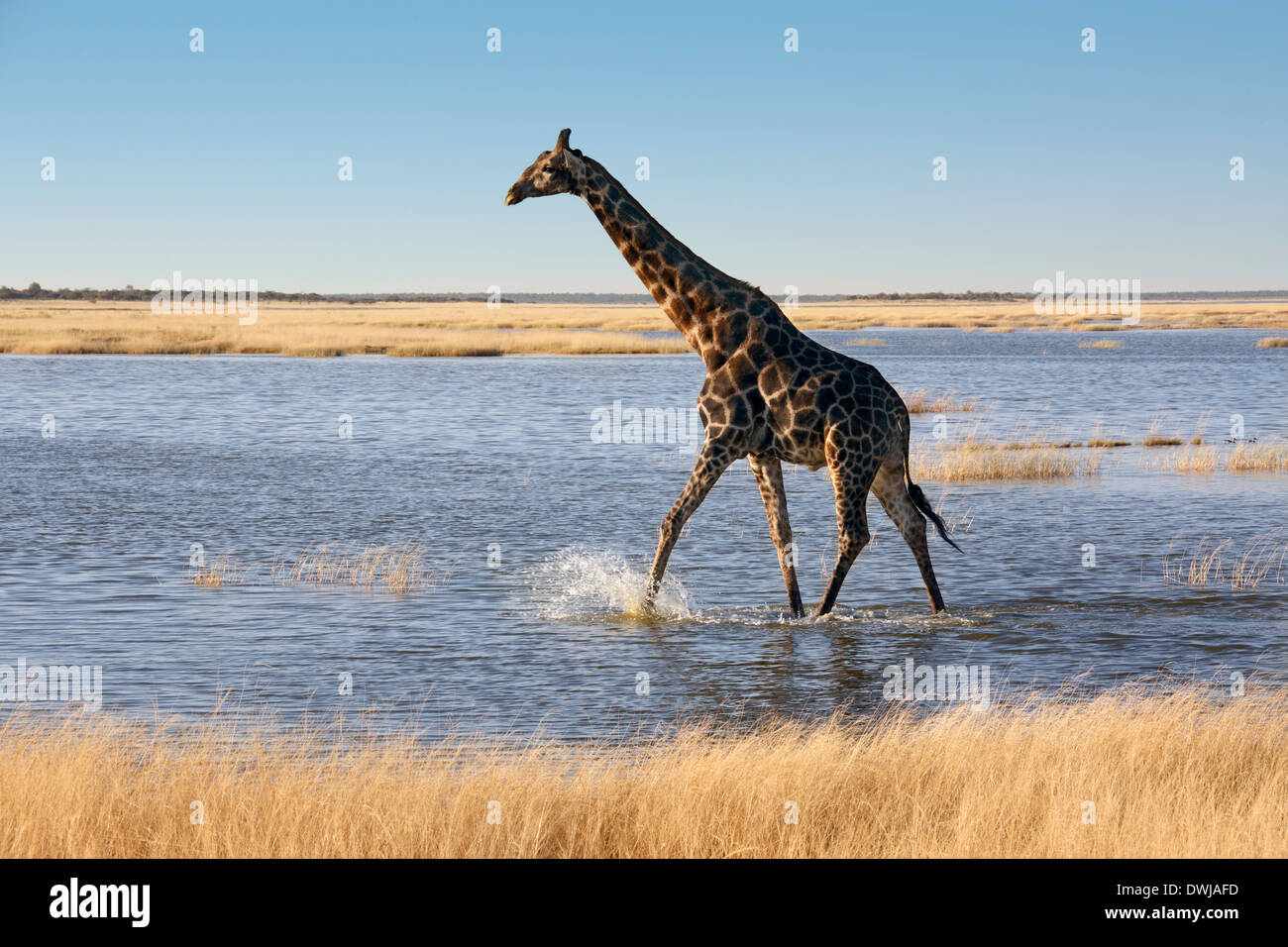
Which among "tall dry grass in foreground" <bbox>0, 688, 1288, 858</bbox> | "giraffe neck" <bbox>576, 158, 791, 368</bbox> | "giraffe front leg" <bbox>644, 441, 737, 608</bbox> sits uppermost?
"giraffe neck" <bbox>576, 158, 791, 368</bbox>

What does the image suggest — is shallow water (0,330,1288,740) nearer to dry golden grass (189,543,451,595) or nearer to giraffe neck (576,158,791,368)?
dry golden grass (189,543,451,595)

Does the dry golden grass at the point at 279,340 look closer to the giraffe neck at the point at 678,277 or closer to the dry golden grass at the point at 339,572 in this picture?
the dry golden grass at the point at 339,572

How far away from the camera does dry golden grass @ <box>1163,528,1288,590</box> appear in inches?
556

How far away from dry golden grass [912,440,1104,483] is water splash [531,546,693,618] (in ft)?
32.6

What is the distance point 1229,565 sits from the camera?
590 inches

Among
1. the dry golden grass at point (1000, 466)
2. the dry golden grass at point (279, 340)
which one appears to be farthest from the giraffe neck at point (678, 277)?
the dry golden grass at point (279, 340)

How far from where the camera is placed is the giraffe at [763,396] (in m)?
12.0

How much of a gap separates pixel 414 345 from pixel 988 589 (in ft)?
181

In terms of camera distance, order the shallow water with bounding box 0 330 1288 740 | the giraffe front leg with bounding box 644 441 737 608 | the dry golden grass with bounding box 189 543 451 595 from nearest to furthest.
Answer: the shallow water with bounding box 0 330 1288 740, the giraffe front leg with bounding box 644 441 737 608, the dry golden grass with bounding box 189 543 451 595

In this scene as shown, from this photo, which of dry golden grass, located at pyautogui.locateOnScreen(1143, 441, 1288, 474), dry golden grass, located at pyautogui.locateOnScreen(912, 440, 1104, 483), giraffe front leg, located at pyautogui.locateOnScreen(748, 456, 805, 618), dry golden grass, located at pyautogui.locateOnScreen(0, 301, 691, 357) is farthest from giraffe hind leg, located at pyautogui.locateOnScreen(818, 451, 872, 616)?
dry golden grass, located at pyautogui.locateOnScreen(0, 301, 691, 357)

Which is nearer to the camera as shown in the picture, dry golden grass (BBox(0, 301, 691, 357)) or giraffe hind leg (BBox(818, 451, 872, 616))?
giraffe hind leg (BBox(818, 451, 872, 616))

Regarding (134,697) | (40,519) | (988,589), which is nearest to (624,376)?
(40,519)

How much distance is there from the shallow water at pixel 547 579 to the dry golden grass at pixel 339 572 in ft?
0.81

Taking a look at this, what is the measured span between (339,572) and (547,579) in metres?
2.27
